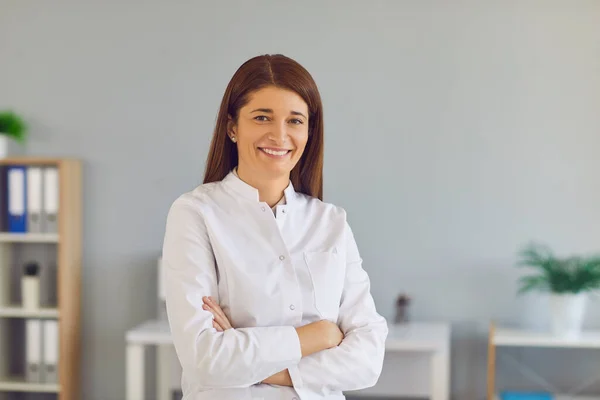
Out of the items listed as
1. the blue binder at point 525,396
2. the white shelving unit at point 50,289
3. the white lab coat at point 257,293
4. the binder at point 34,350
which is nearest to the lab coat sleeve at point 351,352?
the white lab coat at point 257,293

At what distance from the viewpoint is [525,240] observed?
393cm

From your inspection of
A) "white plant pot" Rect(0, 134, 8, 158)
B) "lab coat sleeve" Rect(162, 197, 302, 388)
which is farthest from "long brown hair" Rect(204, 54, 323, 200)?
"white plant pot" Rect(0, 134, 8, 158)

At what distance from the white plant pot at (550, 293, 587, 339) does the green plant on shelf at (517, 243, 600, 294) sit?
29 millimetres

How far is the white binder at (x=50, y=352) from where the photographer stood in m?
4.00

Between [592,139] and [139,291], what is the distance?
236 centimetres

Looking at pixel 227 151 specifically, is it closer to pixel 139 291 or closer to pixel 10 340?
pixel 139 291

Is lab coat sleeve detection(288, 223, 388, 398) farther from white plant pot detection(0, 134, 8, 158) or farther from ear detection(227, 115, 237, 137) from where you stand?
white plant pot detection(0, 134, 8, 158)

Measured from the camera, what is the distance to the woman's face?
1.74 meters

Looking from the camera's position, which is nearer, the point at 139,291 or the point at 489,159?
the point at 489,159

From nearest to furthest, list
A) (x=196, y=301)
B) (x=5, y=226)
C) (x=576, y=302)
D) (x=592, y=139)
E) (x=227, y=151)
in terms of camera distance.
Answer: (x=196, y=301)
(x=227, y=151)
(x=576, y=302)
(x=592, y=139)
(x=5, y=226)

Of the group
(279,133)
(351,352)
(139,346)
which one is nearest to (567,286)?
(139,346)

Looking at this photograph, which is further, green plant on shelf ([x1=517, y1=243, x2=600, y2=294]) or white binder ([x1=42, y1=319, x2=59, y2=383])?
white binder ([x1=42, y1=319, x2=59, y2=383])

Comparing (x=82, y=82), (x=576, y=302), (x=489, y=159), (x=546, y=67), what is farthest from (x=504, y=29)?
(x=82, y=82)

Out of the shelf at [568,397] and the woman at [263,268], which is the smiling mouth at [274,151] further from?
the shelf at [568,397]
